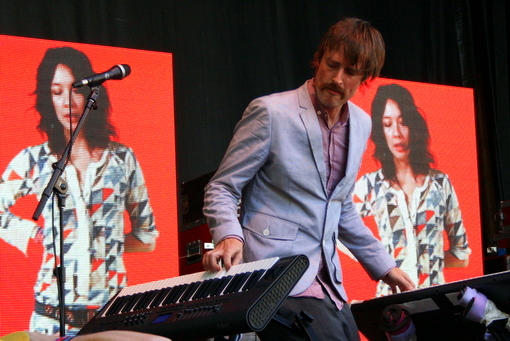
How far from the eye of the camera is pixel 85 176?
4.21 meters

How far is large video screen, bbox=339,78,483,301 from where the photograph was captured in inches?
196

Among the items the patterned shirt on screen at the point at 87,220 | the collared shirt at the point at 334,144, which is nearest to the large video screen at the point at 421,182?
the patterned shirt on screen at the point at 87,220

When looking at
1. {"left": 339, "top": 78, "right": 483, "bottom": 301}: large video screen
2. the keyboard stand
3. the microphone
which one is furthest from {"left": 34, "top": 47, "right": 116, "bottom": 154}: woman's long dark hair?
the keyboard stand

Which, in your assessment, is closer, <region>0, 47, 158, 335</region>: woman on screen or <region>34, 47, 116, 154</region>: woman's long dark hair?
<region>0, 47, 158, 335</region>: woman on screen

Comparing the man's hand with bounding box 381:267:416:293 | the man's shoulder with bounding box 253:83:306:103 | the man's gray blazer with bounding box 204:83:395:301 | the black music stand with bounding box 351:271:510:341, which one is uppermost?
the man's shoulder with bounding box 253:83:306:103

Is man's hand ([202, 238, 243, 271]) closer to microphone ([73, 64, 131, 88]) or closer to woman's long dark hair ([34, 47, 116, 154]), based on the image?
microphone ([73, 64, 131, 88])

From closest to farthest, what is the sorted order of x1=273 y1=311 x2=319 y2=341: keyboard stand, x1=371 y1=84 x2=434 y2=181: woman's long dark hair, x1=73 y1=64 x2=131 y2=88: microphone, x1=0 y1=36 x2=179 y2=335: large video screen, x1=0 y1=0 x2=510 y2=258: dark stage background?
1. x1=273 y1=311 x2=319 y2=341: keyboard stand
2. x1=73 y1=64 x2=131 y2=88: microphone
3. x1=0 y1=36 x2=179 y2=335: large video screen
4. x1=0 y1=0 x2=510 y2=258: dark stage background
5. x1=371 y1=84 x2=434 y2=181: woman's long dark hair

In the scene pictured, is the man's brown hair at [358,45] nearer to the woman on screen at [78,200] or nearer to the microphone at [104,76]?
the microphone at [104,76]

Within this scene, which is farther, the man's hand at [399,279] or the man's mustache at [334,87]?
the man's hand at [399,279]

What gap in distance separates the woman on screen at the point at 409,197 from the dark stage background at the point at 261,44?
0.56m

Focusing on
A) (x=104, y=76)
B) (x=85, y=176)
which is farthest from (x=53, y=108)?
(x=104, y=76)

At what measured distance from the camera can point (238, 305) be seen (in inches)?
61.7

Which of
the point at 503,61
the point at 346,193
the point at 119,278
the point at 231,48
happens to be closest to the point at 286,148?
the point at 346,193

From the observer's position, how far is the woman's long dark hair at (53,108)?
4.18 meters
